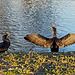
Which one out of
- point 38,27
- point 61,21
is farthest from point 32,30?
point 61,21

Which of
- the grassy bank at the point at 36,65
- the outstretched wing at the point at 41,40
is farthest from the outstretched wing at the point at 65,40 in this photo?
the grassy bank at the point at 36,65

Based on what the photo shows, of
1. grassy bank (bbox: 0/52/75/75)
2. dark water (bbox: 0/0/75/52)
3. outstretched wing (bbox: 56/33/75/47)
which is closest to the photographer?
grassy bank (bbox: 0/52/75/75)

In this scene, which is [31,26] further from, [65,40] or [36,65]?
[36,65]

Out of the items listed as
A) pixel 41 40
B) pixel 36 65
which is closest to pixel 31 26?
pixel 41 40

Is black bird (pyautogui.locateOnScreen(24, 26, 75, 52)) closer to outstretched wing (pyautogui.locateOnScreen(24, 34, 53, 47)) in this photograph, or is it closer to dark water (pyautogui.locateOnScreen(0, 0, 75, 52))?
outstretched wing (pyautogui.locateOnScreen(24, 34, 53, 47))

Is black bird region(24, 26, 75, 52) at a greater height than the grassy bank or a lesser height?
greater

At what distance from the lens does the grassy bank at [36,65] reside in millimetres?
7668

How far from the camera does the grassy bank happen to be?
767cm

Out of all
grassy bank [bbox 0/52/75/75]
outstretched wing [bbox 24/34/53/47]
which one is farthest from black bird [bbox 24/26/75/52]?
grassy bank [bbox 0/52/75/75]

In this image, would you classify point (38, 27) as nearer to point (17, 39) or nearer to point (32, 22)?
point (32, 22)

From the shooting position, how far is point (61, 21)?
22.9m

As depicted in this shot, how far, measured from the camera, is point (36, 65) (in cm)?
836

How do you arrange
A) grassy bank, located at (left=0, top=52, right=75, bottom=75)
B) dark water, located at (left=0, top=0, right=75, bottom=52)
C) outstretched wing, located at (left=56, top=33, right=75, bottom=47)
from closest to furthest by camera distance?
grassy bank, located at (left=0, top=52, right=75, bottom=75), outstretched wing, located at (left=56, top=33, right=75, bottom=47), dark water, located at (left=0, top=0, right=75, bottom=52)

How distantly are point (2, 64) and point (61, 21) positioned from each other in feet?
50.7
